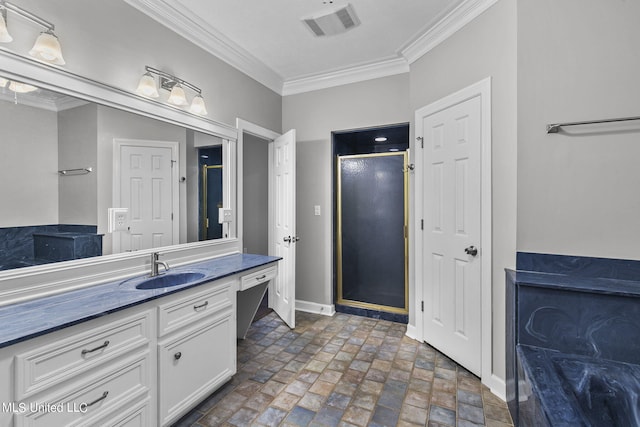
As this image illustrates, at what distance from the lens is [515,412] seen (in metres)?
1.67

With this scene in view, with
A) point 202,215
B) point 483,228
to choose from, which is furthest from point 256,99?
point 483,228

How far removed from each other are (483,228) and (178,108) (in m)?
2.40

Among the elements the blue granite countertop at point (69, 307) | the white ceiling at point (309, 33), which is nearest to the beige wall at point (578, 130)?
the white ceiling at point (309, 33)

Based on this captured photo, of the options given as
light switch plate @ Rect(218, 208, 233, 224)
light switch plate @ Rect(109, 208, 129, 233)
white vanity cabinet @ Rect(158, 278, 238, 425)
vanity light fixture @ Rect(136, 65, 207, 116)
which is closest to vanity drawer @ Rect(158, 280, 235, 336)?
white vanity cabinet @ Rect(158, 278, 238, 425)

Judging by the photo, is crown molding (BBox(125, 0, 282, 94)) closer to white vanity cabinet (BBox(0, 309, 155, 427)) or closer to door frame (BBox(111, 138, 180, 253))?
door frame (BBox(111, 138, 180, 253))

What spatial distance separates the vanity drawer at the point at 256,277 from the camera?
Result: 2.20 metres

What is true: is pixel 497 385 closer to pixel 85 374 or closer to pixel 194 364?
pixel 194 364

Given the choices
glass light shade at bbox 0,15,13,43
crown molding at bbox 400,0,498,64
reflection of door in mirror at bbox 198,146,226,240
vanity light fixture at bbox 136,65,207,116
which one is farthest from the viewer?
reflection of door in mirror at bbox 198,146,226,240

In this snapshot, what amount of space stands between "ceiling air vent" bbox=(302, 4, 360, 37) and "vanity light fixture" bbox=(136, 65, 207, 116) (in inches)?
41.7

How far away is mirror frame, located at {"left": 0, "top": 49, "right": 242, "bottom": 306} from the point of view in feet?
4.67

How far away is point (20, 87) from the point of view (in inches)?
57.9

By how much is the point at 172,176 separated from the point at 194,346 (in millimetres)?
1212

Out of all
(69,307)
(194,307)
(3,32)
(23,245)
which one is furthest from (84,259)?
(3,32)

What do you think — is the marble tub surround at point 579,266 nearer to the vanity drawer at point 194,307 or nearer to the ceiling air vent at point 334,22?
the vanity drawer at point 194,307
